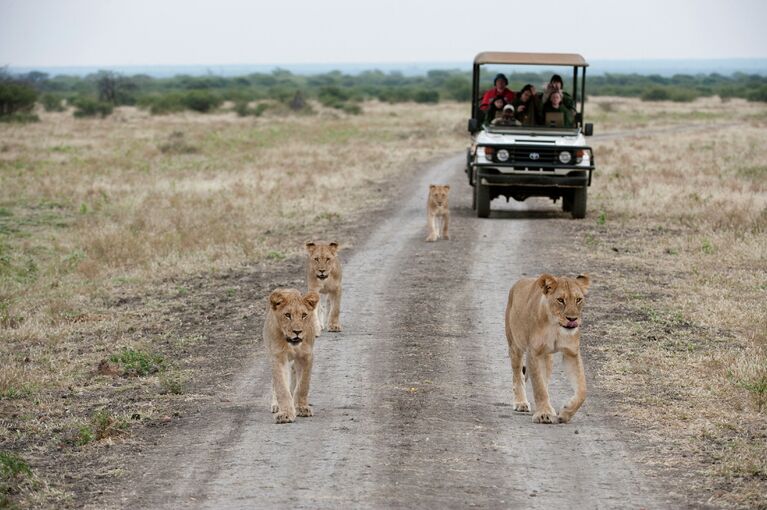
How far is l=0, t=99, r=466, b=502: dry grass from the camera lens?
9094mm

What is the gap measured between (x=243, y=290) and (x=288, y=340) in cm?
634

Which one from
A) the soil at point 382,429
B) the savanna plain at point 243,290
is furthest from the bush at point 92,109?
the soil at point 382,429

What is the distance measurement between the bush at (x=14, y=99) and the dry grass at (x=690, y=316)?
35.6m

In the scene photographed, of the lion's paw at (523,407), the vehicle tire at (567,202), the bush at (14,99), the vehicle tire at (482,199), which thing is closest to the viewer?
the lion's paw at (523,407)

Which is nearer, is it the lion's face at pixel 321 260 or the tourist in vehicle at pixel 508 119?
the lion's face at pixel 321 260

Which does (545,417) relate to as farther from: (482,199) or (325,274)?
(482,199)

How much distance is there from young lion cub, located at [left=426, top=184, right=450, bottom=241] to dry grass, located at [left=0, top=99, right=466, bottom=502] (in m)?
1.95

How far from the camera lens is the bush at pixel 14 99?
54.6 metres

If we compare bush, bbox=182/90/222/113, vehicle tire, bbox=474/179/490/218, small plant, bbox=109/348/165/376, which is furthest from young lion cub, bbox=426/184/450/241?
bush, bbox=182/90/222/113

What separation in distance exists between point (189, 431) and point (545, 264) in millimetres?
7834

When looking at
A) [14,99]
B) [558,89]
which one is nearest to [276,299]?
[558,89]

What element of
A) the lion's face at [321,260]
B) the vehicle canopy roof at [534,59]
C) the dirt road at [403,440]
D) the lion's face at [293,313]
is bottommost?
the dirt road at [403,440]

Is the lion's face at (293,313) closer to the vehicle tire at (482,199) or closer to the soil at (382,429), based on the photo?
the soil at (382,429)

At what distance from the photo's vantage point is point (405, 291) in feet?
42.4
